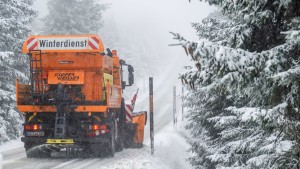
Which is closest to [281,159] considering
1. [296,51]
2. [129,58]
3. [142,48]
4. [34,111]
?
[296,51]

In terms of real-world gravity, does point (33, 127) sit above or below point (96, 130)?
above

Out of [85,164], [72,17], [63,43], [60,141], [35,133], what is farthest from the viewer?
[72,17]

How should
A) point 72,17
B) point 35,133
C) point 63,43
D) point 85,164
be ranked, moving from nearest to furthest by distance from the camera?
point 85,164 → point 35,133 → point 63,43 → point 72,17

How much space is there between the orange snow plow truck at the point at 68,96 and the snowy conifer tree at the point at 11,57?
5905 mm

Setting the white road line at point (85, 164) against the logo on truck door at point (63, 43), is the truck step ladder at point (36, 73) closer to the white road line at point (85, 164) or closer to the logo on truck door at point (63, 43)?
the logo on truck door at point (63, 43)

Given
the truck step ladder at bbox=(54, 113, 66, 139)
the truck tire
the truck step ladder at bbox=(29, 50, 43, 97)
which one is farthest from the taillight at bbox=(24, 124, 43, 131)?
the truck step ladder at bbox=(29, 50, 43, 97)

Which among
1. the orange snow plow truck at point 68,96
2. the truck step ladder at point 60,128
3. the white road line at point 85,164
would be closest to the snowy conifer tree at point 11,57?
the orange snow plow truck at point 68,96

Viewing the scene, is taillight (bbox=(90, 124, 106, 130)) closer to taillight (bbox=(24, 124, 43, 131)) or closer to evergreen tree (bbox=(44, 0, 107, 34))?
taillight (bbox=(24, 124, 43, 131))

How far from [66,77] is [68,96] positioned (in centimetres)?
60

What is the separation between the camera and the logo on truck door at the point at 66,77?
1225cm

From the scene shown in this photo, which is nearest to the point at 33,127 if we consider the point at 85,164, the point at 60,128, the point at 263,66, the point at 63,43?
the point at 60,128

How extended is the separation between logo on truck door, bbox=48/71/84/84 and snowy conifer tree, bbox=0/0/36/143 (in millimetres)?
6045

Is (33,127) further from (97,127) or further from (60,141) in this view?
(97,127)

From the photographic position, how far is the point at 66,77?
40.3 feet
